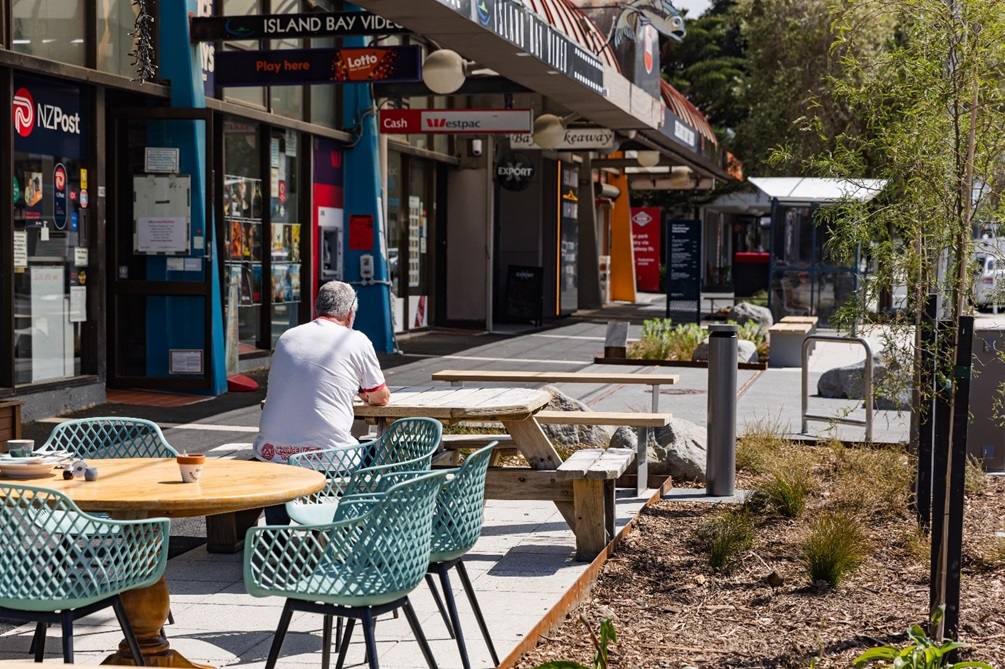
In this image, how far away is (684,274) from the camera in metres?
25.9

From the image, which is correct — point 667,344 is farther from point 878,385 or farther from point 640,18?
point 878,385

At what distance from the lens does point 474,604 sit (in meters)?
5.01

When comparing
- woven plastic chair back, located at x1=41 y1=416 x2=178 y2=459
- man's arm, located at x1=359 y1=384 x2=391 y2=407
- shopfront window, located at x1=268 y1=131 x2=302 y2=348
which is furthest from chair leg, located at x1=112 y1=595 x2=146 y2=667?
shopfront window, located at x1=268 y1=131 x2=302 y2=348

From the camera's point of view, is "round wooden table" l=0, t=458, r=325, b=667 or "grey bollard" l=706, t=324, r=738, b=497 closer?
"round wooden table" l=0, t=458, r=325, b=667

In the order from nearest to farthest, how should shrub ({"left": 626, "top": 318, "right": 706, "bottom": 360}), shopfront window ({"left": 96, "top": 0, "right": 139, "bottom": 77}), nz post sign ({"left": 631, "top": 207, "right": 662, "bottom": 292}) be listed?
shopfront window ({"left": 96, "top": 0, "right": 139, "bottom": 77})
shrub ({"left": 626, "top": 318, "right": 706, "bottom": 360})
nz post sign ({"left": 631, "top": 207, "right": 662, "bottom": 292})

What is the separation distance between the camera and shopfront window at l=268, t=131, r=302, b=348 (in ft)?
54.8

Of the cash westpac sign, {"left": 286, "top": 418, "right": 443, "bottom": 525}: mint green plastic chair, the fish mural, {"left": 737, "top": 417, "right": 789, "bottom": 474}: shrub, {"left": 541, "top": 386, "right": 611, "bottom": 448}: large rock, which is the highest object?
the fish mural

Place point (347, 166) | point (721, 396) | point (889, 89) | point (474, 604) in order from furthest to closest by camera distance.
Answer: point (347, 166) → point (721, 396) → point (889, 89) → point (474, 604)

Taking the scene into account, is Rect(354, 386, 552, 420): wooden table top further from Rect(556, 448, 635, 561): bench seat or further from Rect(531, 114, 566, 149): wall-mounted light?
Rect(531, 114, 566, 149): wall-mounted light

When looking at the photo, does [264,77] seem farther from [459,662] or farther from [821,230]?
[821,230]

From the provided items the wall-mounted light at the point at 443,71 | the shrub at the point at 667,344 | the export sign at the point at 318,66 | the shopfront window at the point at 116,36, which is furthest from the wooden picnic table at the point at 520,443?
the shrub at the point at 667,344

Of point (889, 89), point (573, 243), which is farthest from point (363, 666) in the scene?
point (573, 243)

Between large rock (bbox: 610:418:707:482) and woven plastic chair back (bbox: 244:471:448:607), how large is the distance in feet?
15.9

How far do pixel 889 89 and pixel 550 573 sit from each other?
2.65 metres
